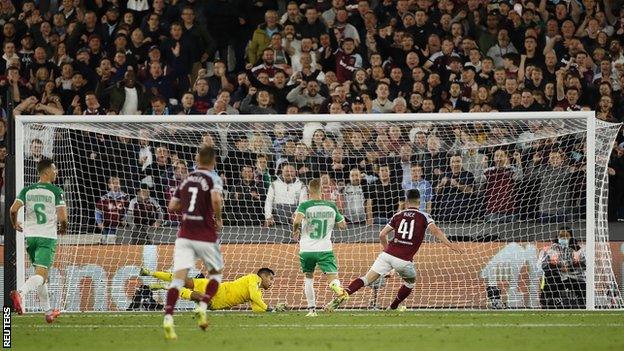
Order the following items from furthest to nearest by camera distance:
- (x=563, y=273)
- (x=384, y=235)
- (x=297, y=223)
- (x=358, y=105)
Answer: (x=358, y=105) < (x=563, y=273) < (x=384, y=235) < (x=297, y=223)

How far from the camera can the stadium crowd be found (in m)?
17.3

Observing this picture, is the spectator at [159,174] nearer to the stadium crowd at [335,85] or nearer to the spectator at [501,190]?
the stadium crowd at [335,85]

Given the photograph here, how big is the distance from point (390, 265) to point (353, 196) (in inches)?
73.3

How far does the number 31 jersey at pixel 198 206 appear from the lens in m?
11.4

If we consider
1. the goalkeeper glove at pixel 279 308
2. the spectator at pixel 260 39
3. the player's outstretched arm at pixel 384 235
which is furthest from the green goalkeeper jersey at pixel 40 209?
the spectator at pixel 260 39

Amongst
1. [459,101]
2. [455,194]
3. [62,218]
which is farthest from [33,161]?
[459,101]

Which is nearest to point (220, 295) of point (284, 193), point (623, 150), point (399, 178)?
point (284, 193)

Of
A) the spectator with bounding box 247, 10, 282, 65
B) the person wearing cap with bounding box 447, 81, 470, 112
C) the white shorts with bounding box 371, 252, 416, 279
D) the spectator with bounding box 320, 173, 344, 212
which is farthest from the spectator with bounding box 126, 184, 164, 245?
the person wearing cap with bounding box 447, 81, 470, 112

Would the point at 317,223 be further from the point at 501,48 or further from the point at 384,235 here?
the point at 501,48

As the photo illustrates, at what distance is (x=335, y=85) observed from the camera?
761 inches

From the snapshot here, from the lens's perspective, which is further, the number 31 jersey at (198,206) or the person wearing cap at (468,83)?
the person wearing cap at (468,83)

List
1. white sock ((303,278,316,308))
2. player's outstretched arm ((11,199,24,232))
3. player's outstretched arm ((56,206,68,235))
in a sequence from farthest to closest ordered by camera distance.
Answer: white sock ((303,278,316,308)) → player's outstretched arm ((11,199,24,232)) → player's outstretched arm ((56,206,68,235))

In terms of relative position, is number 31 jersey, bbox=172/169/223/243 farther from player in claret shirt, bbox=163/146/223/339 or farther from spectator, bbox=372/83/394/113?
spectator, bbox=372/83/394/113

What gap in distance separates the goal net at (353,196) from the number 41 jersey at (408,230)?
1450mm
